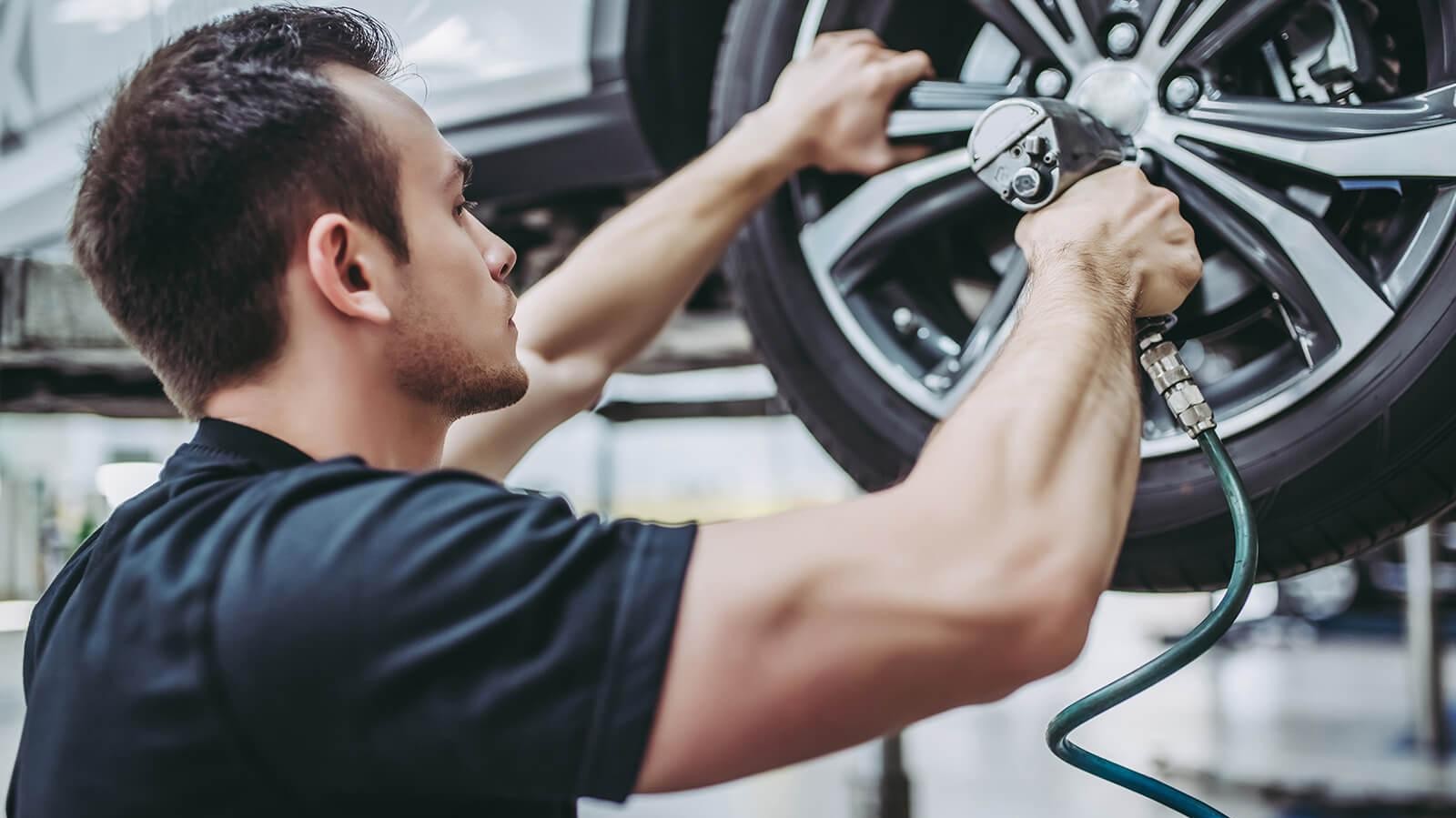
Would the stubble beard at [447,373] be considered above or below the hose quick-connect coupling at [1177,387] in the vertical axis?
below

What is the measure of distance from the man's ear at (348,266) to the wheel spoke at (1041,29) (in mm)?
519

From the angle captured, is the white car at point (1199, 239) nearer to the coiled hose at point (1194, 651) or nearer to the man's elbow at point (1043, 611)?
the coiled hose at point (1194, 651)

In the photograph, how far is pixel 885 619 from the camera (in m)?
0.55

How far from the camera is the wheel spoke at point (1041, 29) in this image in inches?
35.9

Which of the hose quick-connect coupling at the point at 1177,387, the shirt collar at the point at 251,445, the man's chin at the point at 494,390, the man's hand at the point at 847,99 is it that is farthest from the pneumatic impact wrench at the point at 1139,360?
the shirt collar at the point at 251,445

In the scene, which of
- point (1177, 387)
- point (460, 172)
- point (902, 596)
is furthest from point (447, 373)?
point (1177, 387)

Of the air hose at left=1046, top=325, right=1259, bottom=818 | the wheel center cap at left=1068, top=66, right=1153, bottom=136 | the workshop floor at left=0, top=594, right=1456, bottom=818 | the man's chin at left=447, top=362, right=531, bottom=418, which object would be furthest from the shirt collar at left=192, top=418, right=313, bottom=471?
the workshop floor at left=0, top=594, right=1456, bottom=818

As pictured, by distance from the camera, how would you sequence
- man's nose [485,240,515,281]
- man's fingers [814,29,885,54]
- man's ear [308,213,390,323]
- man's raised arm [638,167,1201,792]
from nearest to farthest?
1. man's raised arm [638,167,1201,792]
2. man's ear [308,213,390,323]
3. man's nose [485,240,515,281]
4. man's fingers [814,29,885,54]

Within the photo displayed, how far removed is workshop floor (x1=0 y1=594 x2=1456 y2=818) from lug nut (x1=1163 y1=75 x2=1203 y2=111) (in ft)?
7.17

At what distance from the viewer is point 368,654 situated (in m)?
0.56

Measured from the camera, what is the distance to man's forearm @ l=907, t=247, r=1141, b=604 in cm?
57

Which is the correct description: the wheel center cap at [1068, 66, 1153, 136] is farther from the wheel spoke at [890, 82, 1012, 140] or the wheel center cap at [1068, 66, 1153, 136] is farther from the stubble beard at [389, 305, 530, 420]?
the stubble beard at [389, 305, 530, 420]

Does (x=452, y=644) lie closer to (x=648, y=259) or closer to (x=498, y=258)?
(x=498, y=258)

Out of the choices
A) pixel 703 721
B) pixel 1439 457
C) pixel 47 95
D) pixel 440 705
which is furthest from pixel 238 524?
pixel 47 95
